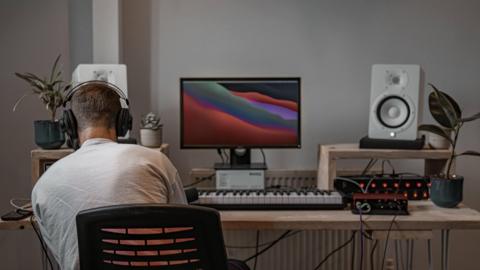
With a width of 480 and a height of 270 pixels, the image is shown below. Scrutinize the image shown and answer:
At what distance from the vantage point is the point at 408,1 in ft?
8.68

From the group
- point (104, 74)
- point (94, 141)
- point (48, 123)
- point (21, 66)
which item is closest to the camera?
point (94, 141)

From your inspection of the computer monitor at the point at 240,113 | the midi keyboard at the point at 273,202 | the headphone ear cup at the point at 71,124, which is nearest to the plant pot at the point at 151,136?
the computer monitor at the point at 240,113

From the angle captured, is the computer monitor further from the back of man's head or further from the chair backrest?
the chair backrest

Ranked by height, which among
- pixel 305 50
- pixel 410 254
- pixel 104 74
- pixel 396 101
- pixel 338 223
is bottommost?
Answer: pixel 410 254

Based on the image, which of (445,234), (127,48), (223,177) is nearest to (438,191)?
(445,234)

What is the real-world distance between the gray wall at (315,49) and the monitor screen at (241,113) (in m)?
0.39

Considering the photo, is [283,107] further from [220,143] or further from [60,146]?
[60,146]

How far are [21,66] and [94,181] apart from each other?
1.60 metres

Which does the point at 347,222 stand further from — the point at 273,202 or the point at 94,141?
the point at 94,141

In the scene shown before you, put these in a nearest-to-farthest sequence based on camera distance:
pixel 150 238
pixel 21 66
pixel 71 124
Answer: pixel 150 238 < pixel 71 124 < pixel 21 66

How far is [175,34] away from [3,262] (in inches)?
60.7

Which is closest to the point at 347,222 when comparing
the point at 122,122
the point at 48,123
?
the point at 122,122

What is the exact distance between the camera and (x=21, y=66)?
100 inches

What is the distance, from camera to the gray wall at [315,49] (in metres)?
2.64
